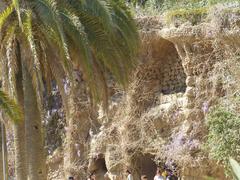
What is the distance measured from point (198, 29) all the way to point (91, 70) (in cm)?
634

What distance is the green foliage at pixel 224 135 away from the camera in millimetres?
16547

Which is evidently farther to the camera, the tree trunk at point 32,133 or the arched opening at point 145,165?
the arched opening at point 145,165

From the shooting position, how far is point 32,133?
13633mm

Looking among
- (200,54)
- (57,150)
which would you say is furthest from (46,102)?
(200,54)

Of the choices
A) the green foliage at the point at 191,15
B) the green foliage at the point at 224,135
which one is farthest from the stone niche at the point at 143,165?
the green foliage at the point at 191,15

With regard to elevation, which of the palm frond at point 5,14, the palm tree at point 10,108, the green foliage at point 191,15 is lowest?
the palm tree at point 10,108

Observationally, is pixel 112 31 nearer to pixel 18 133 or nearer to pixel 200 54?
pixel 18 133

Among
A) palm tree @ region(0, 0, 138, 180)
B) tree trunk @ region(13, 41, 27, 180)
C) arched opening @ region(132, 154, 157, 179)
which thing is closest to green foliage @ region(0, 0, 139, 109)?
palm tree @ region(0, 0, 138, 180)

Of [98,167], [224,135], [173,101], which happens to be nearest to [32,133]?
[224,135]

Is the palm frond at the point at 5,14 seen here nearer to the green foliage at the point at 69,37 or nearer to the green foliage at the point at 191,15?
the green foliage at the point at 69,37

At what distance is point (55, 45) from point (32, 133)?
196 centimetres

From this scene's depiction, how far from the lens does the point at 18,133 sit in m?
14.1

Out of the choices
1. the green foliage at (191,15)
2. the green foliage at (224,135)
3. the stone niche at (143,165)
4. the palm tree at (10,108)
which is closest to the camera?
the palm tree at (10,108)

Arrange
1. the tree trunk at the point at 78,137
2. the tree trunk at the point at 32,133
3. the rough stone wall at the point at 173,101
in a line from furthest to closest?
the tree trunk at the point at 78,137, the rough stone wall at the point at 173,101, the tree trunk at the point at 32,133
